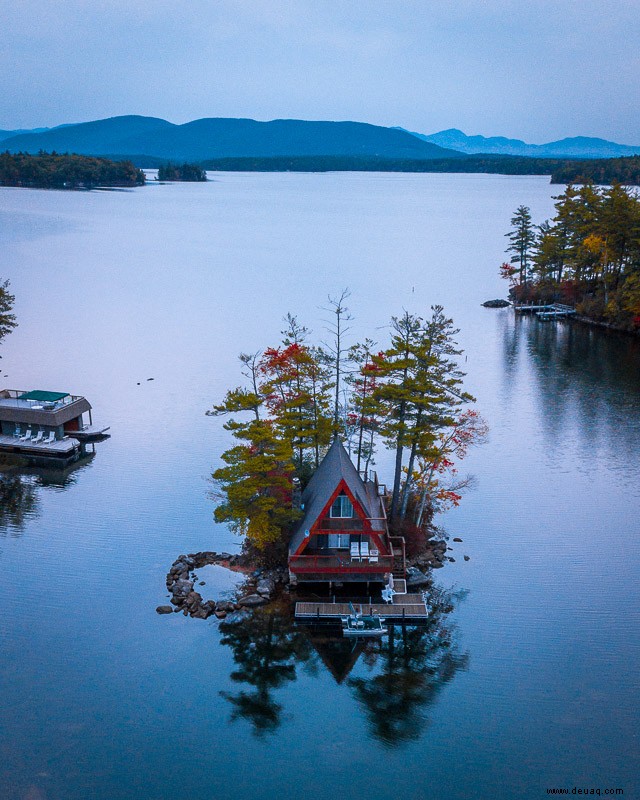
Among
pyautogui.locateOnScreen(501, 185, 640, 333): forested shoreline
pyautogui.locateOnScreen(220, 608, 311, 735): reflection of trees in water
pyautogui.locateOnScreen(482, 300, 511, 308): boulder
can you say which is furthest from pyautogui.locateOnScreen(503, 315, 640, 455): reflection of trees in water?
pyautogui.locateOnScreen(220, 608, 311, 735): reflection of trees in water

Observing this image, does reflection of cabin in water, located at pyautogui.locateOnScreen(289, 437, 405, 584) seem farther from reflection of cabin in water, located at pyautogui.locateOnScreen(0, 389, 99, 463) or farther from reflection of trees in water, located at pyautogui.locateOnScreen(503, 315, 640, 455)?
reflection of trees in water, located at pyautogui.locateOnScreen(503, 315, 640, 455)

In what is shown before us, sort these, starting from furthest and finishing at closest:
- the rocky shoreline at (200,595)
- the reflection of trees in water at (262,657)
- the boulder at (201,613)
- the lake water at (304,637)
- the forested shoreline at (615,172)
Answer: the forested shoreline at (615,172), the rocky shoreline at (200,595), the boulder at (201,613), the reflection of trees in water at (262,657), the lake water at (304,637)

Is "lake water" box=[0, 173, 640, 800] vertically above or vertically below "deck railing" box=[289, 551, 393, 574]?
below

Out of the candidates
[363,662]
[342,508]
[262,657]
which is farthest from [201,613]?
[342,508]

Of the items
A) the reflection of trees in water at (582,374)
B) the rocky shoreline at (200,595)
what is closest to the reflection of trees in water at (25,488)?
the rocky shoreline at (200,595)

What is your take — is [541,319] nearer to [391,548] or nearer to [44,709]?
[391,548]

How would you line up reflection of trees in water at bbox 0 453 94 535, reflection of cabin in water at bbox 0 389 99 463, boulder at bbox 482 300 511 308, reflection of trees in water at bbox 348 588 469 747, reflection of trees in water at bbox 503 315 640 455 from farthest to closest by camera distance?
boulder at bbox 482 300 511 308 → reflection of trees in water at bbox 503 315 640 455 → reflection of cabin in water at bbox 0 389 99 463 → reflection of trees in water at bbox 0 453 94 535 → reflection of trees in water at bbox 348 588 469 747

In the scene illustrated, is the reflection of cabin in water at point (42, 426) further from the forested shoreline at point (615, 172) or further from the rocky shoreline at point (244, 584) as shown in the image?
the forested shoreline at point (615, 172)

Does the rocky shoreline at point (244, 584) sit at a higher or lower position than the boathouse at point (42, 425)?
lower
